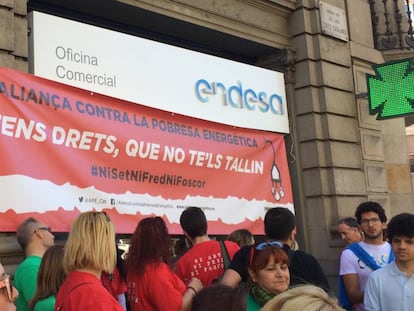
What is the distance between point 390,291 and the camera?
3.49 m

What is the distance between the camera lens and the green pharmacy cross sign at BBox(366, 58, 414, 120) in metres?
8.90

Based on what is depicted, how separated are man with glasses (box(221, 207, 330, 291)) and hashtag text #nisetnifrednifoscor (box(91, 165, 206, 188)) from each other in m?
2.69

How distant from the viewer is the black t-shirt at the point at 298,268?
3561mm

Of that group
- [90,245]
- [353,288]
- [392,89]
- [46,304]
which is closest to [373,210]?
[353,288]

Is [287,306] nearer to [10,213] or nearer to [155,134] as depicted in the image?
[10,213]

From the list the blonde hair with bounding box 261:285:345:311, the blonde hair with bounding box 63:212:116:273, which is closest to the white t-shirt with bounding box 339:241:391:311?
the blonde hair with bounding box 63:212:116:273

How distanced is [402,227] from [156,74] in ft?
13.7

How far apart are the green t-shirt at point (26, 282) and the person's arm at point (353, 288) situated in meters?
2.56

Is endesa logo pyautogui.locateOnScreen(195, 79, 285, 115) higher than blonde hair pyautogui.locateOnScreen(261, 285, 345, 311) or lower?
higher

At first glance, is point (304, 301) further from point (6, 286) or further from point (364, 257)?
point (364, 257)

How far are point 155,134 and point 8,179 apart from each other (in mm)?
2056

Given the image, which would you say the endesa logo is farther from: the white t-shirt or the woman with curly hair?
the woman with curly hair

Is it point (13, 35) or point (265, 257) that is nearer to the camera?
point (265, 257)

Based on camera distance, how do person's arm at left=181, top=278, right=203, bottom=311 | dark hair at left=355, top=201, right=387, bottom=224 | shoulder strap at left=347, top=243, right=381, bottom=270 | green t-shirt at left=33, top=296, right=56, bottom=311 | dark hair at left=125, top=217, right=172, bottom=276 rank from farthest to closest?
dark hair at left=355, top=201, right=387, bottom=224 < shoulder strap at left=347, top=243, right=381, bottom=270 < dark hair at left=125, top=217, right=172, bottom=276 < person's arm at left=181, top=278, right=203, bottom=311 < green t-shirt at left=33, top=296, right=56, bottom=311
